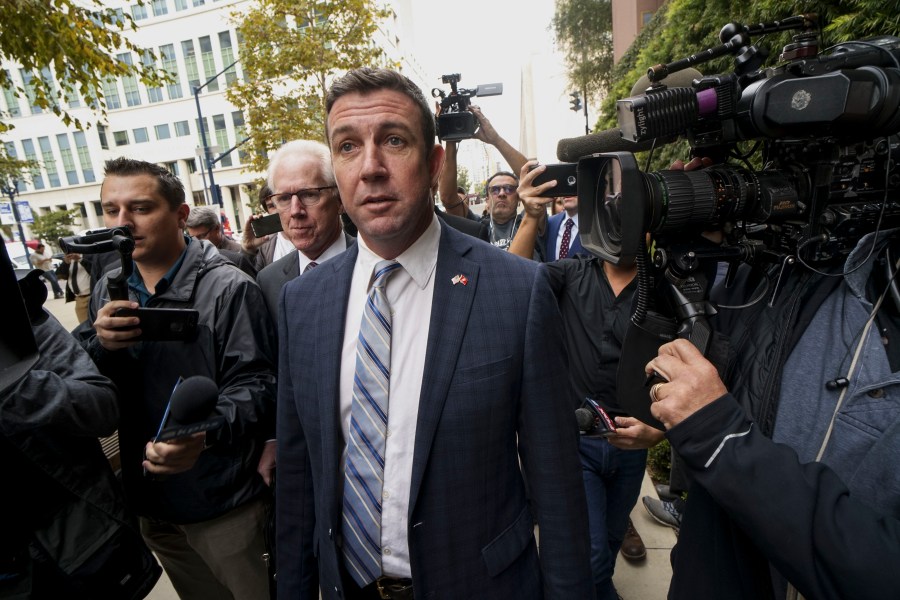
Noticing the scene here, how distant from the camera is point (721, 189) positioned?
125 cm

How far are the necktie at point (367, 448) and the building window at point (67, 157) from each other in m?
49.2

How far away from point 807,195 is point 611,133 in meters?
0.76

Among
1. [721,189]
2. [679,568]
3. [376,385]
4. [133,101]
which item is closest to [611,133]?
[721,189]

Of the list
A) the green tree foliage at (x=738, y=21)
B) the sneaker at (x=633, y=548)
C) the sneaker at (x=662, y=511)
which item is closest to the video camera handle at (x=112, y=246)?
the green tree foliage at (x=738, y=21)

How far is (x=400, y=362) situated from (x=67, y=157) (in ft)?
163

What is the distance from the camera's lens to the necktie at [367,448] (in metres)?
1.38

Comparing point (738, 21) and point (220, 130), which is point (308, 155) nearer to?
point (738, 21)

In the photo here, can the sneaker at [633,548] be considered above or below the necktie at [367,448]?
below

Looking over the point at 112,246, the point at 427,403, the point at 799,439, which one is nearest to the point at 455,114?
the point at 112,246

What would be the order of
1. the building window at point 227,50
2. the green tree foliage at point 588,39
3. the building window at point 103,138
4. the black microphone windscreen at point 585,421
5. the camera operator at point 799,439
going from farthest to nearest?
the building window at point 103,138, the building window at point 227,50, the green tree foliage at point 588,39, the black microphone windscreen at point 585,421, the camera operator at point 799,439

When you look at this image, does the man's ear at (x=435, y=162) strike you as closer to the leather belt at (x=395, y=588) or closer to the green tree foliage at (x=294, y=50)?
the leather belt at (x=395, y=588)

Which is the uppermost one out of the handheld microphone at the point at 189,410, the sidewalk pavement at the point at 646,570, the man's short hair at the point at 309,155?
the man's short hair at the point at 309,155

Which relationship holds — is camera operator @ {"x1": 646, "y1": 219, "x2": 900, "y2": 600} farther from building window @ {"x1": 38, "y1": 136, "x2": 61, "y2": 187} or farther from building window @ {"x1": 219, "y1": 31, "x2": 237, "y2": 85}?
building window @ {"x1": 38, "y1": 136, "x2": 61, "y2": 187}

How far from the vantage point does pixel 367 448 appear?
1.38 meters
